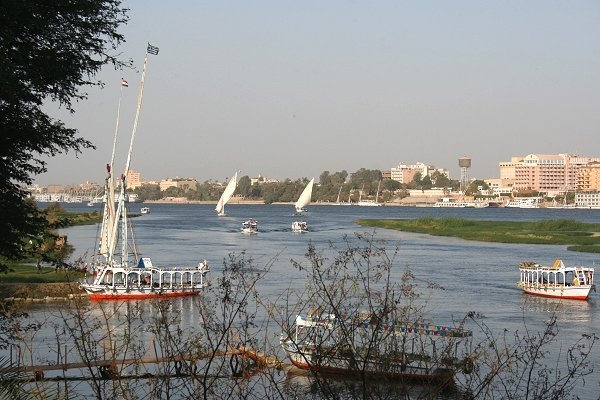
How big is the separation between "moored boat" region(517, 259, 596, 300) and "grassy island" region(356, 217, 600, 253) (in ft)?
73.9

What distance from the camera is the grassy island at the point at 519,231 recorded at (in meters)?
66.8

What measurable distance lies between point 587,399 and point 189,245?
48132mm

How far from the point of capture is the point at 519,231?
80000mm

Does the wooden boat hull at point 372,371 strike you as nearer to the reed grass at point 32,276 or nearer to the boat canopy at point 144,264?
Answer: the reed grass at point 32,276

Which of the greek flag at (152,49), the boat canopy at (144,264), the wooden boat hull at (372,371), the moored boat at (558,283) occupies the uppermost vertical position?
the greek flag at (152,49)

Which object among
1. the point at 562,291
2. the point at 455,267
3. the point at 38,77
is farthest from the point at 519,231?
the point at 38,77

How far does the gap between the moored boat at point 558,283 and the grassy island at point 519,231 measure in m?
22.5

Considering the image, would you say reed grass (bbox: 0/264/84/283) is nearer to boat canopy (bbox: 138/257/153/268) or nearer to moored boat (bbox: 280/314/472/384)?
boat canopy (bbox: 138/257/153/268)

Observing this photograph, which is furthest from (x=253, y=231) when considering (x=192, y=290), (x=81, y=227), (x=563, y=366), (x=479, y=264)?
(x=563, y=366)

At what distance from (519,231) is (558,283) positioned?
45.0m

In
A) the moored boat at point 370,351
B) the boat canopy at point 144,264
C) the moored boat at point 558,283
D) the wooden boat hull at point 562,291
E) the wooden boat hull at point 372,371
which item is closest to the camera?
the wooden boat hull at point 372,371

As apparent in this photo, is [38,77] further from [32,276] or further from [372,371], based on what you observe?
[32,276]

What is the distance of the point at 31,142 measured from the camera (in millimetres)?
11797

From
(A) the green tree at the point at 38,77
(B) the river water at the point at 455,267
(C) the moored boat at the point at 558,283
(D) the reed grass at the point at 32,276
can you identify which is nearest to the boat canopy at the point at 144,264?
(D) the reed grass at the point at 32,276
